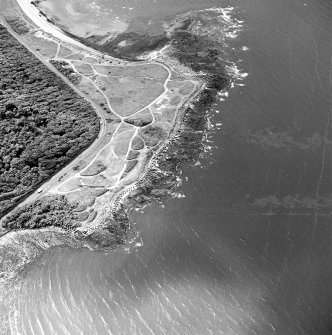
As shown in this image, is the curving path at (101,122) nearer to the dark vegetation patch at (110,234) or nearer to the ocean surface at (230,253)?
the dark vegetation patch at (110,234)

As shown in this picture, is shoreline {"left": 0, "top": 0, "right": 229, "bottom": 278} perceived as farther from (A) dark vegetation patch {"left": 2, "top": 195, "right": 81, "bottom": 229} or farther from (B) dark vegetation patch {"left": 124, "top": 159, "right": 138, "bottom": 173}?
(B) dark vegetation patch {"left": 124, "top": 159, "right": 138, "bottom": 173}

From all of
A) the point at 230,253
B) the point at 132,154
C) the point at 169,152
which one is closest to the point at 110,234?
→ the point at 132,154

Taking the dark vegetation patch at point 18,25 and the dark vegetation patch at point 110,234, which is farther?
the dark vegetation patch at point 18,25

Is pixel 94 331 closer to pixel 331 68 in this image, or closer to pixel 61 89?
pixel 61 89

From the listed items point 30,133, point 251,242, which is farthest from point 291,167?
point 30,133

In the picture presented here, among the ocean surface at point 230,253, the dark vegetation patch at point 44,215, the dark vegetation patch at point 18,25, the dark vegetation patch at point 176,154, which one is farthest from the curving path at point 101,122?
the ocean surface at point 230,253
